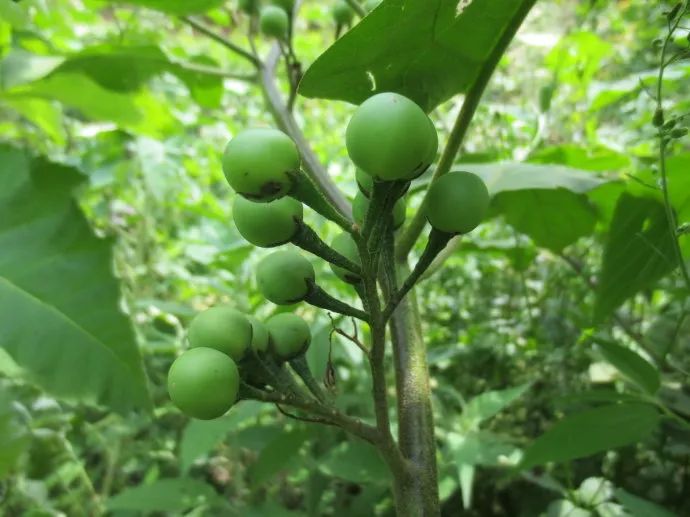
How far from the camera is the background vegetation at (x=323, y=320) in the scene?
919 mm

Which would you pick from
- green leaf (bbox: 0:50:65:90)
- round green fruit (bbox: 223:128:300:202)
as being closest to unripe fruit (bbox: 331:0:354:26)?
green leaf (bbox: 0:50:65:90)

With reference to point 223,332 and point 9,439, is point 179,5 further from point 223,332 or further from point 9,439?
point 223,332

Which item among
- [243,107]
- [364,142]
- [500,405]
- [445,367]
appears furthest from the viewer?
[243,107]

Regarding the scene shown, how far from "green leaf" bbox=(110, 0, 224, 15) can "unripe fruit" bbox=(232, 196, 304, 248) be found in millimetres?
797

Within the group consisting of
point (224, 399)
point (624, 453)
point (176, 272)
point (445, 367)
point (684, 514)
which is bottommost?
point (224, 399)

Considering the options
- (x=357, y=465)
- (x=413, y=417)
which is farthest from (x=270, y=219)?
(x=357, y=465)

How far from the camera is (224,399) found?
1.66 feet

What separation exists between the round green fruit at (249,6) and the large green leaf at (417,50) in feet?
2.13

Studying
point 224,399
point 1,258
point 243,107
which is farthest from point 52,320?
point 243,107

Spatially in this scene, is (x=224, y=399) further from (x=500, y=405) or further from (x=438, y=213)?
(x=500, y=405)

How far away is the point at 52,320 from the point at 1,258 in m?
0.11

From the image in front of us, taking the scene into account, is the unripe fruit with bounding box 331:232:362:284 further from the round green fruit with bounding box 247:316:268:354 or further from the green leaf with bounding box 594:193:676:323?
the green leaf with bounding box 594:193:676:323

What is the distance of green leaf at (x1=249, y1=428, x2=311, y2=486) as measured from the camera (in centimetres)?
111

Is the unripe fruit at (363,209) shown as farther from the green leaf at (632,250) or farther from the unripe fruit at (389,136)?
the green leaf at (632,250)
